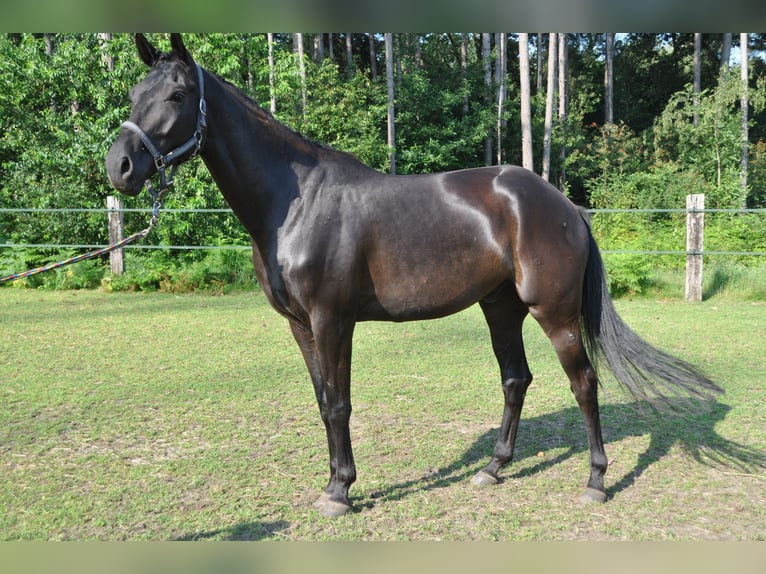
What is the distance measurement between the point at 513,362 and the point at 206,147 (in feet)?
6.87

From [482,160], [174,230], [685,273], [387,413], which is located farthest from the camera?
[482,160]

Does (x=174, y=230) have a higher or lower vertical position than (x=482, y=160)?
lower

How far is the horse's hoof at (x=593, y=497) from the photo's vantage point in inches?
116

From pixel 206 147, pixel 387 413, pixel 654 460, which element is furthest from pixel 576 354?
pixel 206 147

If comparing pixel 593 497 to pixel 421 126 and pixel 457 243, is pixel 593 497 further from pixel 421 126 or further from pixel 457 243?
pixel 421 126

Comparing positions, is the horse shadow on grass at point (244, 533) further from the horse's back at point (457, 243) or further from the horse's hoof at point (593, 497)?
the horse's hoof at point (593, 497)

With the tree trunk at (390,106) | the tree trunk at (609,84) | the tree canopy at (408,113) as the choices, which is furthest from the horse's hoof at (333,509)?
the tree trunk at (609,84)

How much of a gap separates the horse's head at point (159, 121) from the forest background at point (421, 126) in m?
7.63

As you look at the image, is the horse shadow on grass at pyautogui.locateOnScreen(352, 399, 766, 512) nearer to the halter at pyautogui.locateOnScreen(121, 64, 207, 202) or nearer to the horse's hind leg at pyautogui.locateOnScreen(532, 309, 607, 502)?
the horse's hind leg at pyautogui.locateOnScreen(532, 309, 607, 502)

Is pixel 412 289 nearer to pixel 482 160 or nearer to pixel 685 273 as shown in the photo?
pixel 685 273

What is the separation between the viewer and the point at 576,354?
3.03 metres

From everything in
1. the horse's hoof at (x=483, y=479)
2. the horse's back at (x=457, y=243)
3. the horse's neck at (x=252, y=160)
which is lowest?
the horse's hoof at (x=483, y=479)

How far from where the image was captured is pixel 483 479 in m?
3.21

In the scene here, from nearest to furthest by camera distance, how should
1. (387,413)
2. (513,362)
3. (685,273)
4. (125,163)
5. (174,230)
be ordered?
1. (125,163)
2. (513,362)
3. (387,413)
4. (685,273)
5. (174,230)
